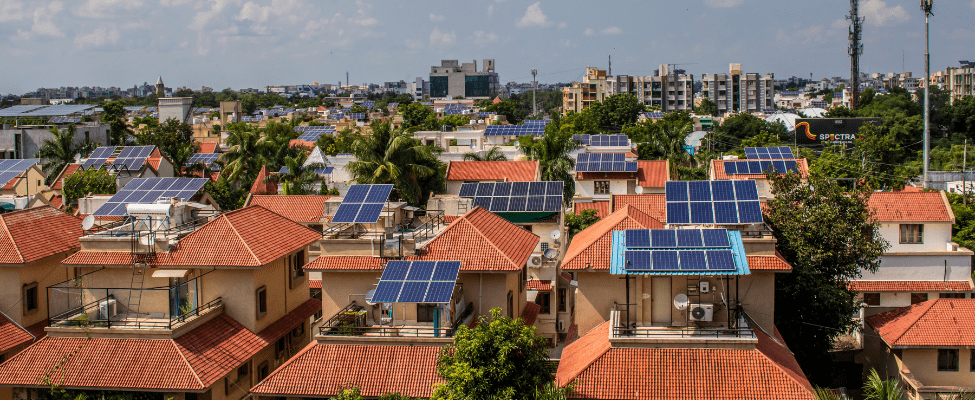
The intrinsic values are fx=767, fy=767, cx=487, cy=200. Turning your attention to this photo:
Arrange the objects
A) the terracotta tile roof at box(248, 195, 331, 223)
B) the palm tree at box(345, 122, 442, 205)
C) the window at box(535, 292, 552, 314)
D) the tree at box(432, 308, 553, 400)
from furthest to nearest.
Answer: the palm tree at box(345, 122, 442, 205), the terracotta tile roof at box(248, 195, 331, 223), the window at box(535, 292, 552, 314), the tree at box(432, 308, 553, 400)

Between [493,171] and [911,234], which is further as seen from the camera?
[493,171]

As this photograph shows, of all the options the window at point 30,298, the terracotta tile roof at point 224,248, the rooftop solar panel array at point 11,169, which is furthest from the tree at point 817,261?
the rooftop solar panel array at point 11,169

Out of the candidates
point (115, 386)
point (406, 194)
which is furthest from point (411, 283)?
point (406, 194)

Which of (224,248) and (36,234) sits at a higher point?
(36,234)

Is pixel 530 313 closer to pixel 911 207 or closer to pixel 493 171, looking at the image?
pixel 911 207

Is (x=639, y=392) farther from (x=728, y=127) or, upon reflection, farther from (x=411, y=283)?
(x=728, y=127)

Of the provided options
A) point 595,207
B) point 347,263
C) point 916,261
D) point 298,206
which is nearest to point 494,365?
point 347,263

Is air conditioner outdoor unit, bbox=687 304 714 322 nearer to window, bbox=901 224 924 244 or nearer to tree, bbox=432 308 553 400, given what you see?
tree, bbox=432 308 553 400

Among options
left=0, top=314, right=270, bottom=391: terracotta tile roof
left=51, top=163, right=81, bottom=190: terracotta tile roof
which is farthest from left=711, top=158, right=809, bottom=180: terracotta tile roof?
left=51, top=163, right=81, bottom=190: terracotta tile roof
